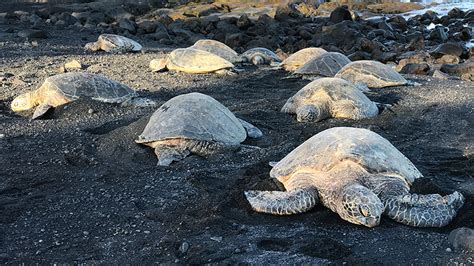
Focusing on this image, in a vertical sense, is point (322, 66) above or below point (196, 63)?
above

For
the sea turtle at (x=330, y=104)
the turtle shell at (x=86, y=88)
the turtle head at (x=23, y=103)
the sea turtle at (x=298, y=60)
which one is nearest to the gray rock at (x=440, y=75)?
the sea turtle at (x=298, y=60)

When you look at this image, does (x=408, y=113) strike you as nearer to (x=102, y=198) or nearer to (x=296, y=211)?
(x=296, y=211)

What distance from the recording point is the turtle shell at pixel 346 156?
4090 millimetres

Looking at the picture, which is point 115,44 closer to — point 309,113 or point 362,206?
point 309,113

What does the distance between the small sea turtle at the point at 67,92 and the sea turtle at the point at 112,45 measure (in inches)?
236

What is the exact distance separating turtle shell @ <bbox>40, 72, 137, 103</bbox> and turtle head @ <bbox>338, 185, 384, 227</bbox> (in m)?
4.55

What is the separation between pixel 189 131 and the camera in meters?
5.29

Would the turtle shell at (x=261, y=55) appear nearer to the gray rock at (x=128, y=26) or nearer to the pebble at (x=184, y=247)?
the gray rock at (x=128, y=26)

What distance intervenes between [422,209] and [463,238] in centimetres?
39

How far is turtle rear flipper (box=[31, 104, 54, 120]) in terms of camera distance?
6.70 m

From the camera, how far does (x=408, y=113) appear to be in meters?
7.30

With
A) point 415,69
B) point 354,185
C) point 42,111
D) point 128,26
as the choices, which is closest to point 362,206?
point 354,185

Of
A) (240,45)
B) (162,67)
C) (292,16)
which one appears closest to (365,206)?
(162,67)

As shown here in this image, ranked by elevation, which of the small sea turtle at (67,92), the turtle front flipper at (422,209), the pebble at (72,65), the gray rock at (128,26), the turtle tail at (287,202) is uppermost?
the turtle front flipper at (422,209)
